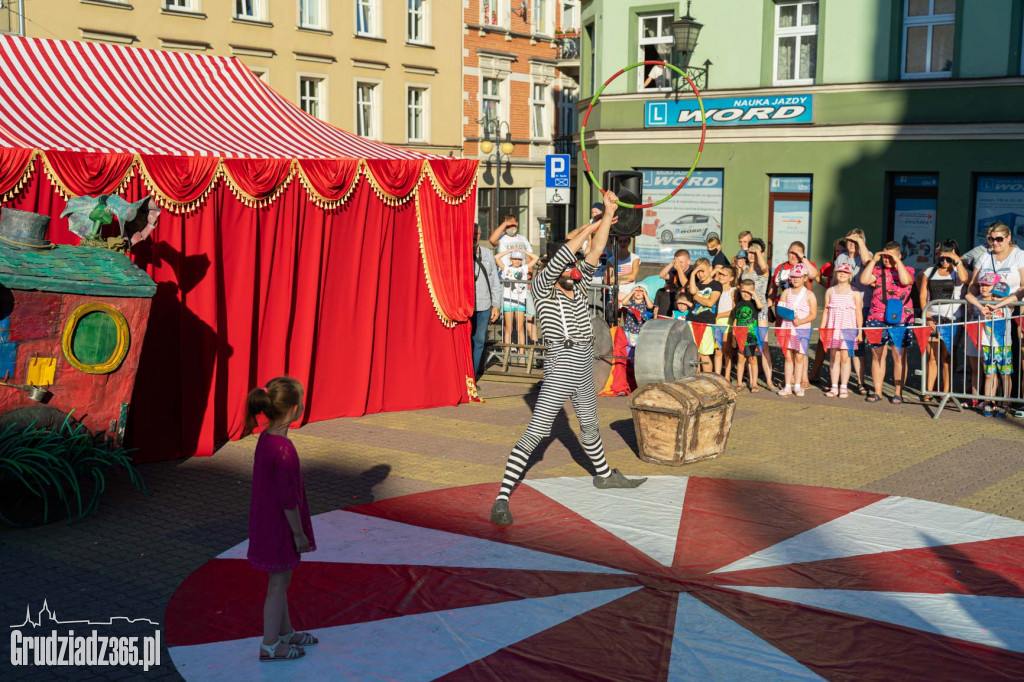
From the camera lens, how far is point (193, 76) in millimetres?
12352

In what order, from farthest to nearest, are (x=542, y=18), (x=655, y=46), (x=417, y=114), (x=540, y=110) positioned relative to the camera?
(x=540, y=110) < (x=542, y=18) < (x=417, y=114) < (x=655, y=46)

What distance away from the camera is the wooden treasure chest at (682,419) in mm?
9812

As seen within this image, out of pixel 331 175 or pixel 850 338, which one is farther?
pixel 850 338

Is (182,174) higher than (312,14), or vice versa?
(312,14)

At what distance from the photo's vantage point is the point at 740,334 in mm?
13492

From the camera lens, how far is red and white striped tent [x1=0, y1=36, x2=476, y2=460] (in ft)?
32.8

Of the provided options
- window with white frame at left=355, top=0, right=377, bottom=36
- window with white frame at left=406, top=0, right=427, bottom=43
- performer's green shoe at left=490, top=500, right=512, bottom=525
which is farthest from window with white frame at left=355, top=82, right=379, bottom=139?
performer's green shoe at left=490, top=500, right=512, bottom=525

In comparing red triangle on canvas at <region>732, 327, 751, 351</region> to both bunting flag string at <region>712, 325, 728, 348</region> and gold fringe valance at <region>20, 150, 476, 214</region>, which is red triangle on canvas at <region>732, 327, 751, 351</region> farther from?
gold fringe valance at <region>20, 150, 476, 214</region>

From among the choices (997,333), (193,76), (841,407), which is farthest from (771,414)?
(193,76)

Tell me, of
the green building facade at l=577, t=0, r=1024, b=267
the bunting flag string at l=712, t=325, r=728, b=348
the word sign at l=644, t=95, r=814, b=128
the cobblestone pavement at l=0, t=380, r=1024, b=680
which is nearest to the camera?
the cobblestone pavement at l=0, t=380, r=1024, b=680

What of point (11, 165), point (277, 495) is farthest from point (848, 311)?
point (277, 495)

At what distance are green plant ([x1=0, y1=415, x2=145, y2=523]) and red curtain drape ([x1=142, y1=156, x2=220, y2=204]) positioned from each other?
2.59m

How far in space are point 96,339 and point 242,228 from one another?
250 cm

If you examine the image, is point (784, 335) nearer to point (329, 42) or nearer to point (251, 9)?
point (251, 9)
